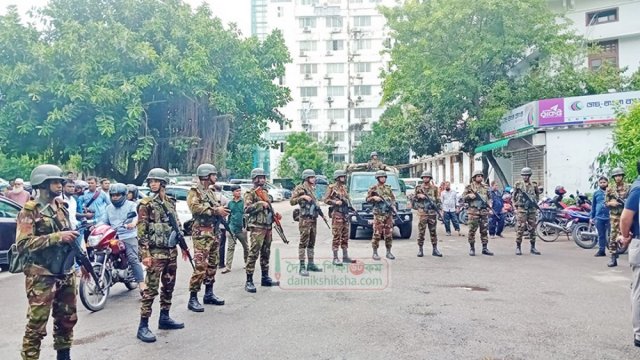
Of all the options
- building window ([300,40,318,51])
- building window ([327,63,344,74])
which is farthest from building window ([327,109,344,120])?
building window ([300,40,318,51])

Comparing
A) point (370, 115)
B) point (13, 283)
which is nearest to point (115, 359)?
point (13, 283)

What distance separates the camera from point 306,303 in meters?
6.66

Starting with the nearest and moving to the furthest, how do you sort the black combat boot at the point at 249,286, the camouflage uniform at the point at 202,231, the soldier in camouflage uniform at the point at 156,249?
the soldier in camouflage uniform at the point at 156,249, the camouflage uniform at the point at 202,231, the black combat boot at the point at 249,286

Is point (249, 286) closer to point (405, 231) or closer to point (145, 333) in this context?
point (145, 333)

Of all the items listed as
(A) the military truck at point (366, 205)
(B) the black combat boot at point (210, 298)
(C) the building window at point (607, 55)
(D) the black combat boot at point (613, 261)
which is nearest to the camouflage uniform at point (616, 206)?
(D) the black combat boot at point (613, 261)

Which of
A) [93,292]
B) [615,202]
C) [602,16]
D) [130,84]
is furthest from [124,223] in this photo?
[602,16]

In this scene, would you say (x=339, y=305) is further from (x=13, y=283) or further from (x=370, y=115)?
(x=370, y=115)

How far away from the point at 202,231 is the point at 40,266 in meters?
2.31

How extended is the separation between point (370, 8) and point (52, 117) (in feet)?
153

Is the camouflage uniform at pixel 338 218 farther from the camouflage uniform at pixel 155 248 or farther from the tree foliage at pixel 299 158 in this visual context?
the tree foliage at pixel 299 158

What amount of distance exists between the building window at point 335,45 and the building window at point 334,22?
173 centimetres

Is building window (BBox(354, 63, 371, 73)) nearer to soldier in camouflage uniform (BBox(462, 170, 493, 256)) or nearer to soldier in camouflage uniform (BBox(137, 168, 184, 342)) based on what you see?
soldier in camouflage uniform (BBox(462, 170, 493, 256))

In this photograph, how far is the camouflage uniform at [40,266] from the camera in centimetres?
407

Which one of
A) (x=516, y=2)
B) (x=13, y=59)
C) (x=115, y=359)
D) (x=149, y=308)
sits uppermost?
(x=516, y=2)
